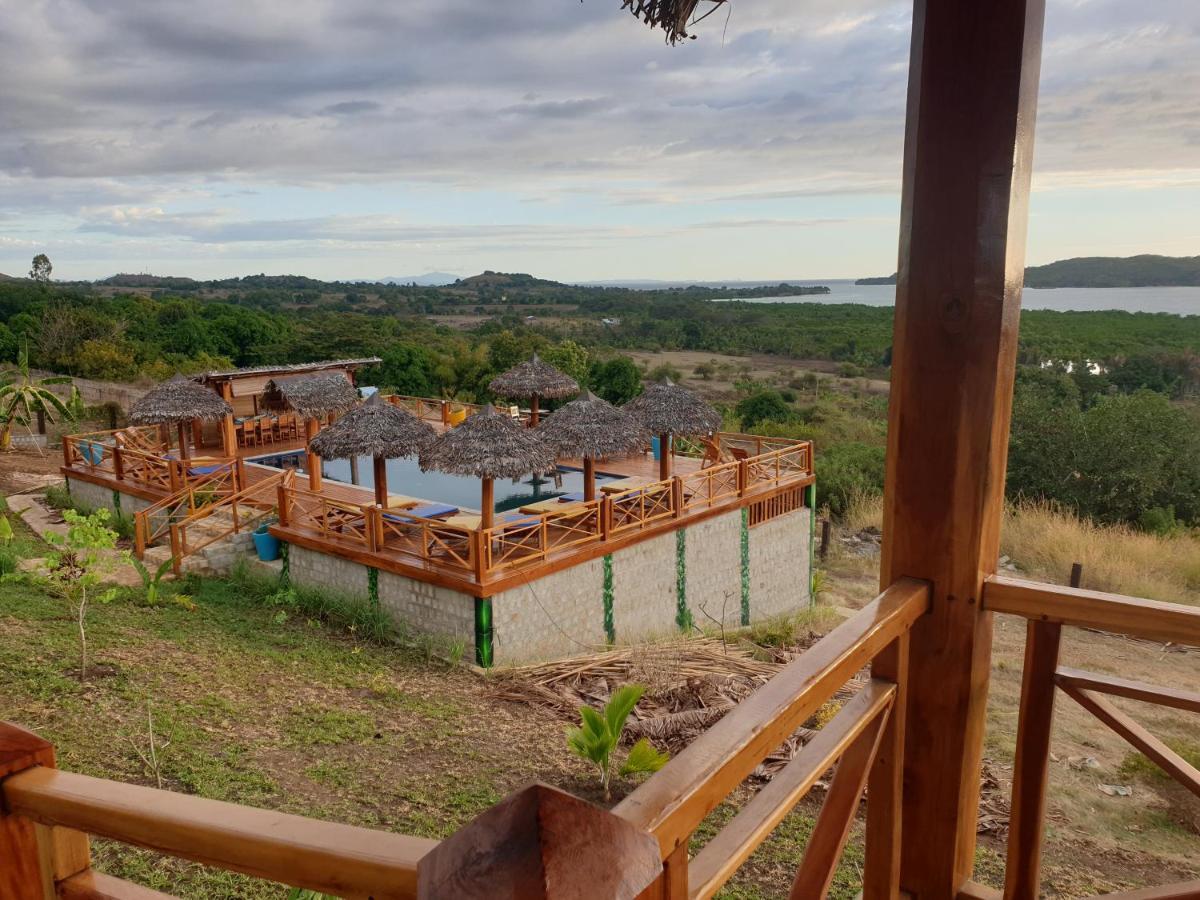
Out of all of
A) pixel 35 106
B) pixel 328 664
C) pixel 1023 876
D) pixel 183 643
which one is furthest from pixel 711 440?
pixel 1023 876

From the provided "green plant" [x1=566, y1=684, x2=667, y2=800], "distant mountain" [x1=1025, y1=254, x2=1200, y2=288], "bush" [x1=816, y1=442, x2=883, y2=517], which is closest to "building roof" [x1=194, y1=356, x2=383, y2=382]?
"bush" [x1=816, y1=442, x2=883, y2=517]

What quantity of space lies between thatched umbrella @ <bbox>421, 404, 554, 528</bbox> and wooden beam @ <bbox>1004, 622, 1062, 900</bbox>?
7599 millimetres

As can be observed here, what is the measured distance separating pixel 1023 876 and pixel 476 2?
314 centimetres

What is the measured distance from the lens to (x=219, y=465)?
12953 mm

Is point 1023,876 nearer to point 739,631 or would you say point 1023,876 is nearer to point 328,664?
point 328,664

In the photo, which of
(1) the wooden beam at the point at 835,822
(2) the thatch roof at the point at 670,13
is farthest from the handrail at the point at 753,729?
(2) the thatch roof at the point at 670,13

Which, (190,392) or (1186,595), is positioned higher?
(190,392)

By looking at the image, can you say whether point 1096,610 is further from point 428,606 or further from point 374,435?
point 374,435

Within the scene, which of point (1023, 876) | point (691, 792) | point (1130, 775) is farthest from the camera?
point (1130, 775)

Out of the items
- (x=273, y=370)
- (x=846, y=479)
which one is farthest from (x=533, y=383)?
(x=846, y=479)

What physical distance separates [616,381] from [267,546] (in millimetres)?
13944

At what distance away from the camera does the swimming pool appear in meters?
12.7

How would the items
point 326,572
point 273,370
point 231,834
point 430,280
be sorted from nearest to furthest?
1. point 231,834
2. point 326,572
3. point 273,370
4. point 430,280

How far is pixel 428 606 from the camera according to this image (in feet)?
29.7
